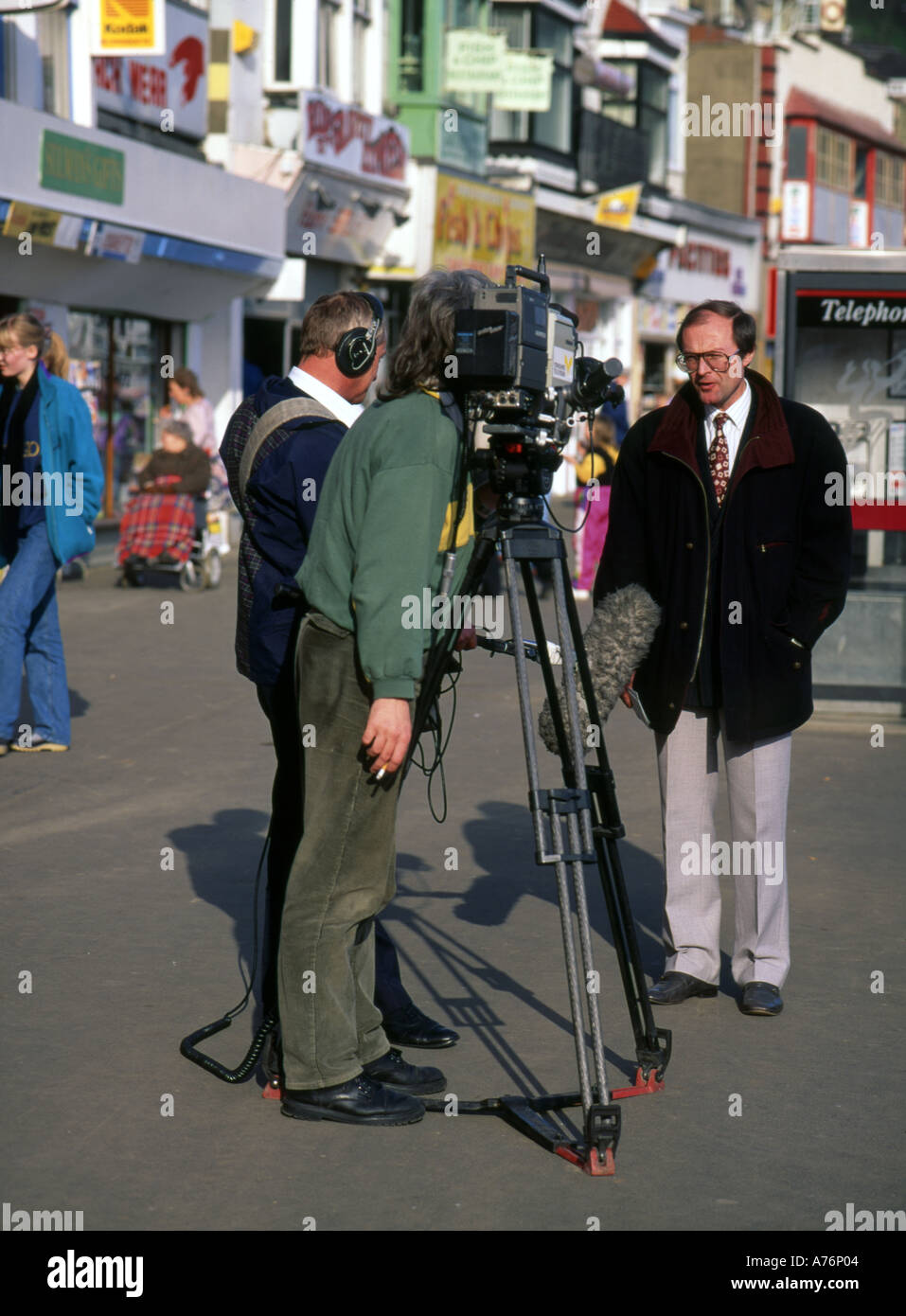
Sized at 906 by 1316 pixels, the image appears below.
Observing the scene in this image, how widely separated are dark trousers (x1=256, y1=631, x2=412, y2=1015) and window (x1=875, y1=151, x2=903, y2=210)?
52820 millimetres

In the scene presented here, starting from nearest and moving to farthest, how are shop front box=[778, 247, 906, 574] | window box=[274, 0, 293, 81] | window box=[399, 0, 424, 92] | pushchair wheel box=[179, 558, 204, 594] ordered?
shop front box=[778, 247, 906, 574], pushchair wheel box=[179, 558, 204, 594], window box=[274, 0, 293, 81], window box=[399, 0, 424, 92]

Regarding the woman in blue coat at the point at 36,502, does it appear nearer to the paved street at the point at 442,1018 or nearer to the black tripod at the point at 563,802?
the paved street at the point at 442,1018

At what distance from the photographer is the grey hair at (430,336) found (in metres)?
4.13

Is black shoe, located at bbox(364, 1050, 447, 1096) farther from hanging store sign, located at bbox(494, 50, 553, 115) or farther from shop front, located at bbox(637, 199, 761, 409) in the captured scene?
shop front, located at bbox(637, 199, 761, 409)

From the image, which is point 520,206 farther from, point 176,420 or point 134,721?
point 134,721

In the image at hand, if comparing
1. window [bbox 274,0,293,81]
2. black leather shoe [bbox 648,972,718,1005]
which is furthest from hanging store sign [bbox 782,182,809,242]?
black leather shoe [bbox 648,972,718,1005]

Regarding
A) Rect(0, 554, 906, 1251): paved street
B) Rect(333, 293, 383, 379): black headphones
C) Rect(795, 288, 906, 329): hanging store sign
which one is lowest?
Rect(0, 554, 906, 1251): paved street

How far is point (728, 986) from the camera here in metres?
5.70

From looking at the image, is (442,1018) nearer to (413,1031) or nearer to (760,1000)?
(413,1031)

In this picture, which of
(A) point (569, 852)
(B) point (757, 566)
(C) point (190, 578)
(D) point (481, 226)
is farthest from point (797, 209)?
(A) point (569, 852)

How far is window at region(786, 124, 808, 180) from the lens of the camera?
4872 centimetres
